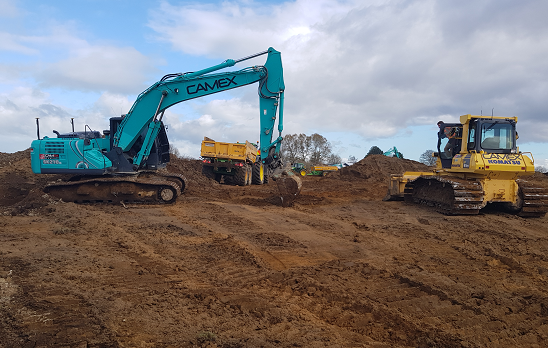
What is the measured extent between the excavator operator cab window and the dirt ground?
208 cm

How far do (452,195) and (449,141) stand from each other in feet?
7.24

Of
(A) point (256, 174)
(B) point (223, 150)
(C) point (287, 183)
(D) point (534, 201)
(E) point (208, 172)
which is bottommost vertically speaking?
(D) point (534, 201)

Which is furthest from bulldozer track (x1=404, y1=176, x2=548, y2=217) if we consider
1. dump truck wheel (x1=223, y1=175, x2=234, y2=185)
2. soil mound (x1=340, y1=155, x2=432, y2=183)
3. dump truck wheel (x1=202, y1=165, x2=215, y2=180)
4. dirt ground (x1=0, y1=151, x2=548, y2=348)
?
soil mound (x1=340, y1=155, x2=432, y2=183)

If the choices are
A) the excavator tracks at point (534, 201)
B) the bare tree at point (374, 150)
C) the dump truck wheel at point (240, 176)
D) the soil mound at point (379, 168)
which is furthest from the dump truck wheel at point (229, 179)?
the bare tree at point (374, 150)

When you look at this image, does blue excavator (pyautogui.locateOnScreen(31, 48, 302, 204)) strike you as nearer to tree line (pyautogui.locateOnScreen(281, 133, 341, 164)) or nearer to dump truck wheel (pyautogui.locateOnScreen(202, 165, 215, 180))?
dump truck wheel (pyautogui.locateOnScreen(202, 165, 215, 180))

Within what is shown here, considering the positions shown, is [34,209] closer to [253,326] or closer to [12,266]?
[12,266]

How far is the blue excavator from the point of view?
11.5m

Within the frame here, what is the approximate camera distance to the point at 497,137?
10586mm

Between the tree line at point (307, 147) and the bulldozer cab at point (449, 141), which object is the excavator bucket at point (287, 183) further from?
the tree line at point (307, 147)

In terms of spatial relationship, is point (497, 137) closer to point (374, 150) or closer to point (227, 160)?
point (227, 160)

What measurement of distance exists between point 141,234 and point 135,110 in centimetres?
591

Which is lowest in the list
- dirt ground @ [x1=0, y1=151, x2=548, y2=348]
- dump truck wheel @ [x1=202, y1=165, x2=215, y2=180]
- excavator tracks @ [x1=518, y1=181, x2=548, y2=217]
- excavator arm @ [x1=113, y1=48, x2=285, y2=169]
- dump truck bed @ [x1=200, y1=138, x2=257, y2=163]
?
dirt ground @ [x1=0, y1=151, x2=548, y2=348]

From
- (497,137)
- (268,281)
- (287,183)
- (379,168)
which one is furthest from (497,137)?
(379,168)

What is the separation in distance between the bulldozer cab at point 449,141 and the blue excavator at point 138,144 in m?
5.08
